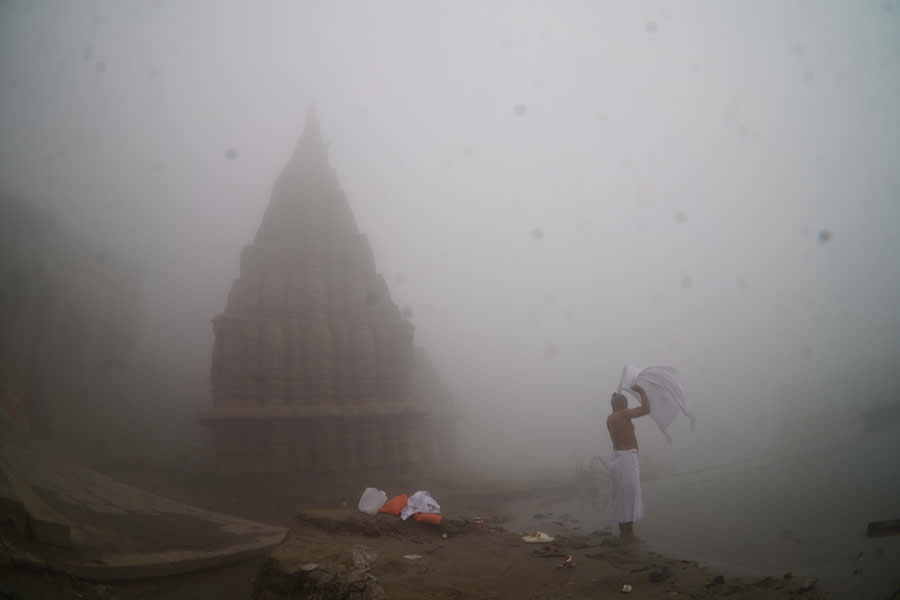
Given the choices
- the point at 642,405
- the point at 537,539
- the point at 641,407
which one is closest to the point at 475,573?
the point at 537,539

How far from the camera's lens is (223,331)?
13578 mm

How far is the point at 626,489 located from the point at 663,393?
4.45ft

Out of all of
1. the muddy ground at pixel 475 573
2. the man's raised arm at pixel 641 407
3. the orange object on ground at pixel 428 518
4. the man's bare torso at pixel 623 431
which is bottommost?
the orange object on ground at pixel 428 518

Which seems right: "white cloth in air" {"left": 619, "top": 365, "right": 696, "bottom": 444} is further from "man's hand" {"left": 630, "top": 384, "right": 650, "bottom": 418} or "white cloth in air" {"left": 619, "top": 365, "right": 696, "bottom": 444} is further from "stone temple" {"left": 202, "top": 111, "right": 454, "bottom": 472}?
"stone temple" {"left": 202, "top": 111, "right": 454, "bottom": 472}

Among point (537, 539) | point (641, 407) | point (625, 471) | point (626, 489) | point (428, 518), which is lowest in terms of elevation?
→ point (537, 539)

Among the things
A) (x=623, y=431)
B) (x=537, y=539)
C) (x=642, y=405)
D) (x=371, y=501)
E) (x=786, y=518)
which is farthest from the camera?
(x=371, y=501)

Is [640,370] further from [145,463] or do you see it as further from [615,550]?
[145,463]

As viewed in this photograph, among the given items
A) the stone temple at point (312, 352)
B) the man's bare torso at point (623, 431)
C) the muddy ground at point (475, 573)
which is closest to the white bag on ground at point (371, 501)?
the muddy ground at point (475, 573)

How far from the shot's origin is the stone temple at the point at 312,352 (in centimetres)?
1286

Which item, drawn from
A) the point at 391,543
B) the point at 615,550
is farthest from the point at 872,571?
the point at 391,543

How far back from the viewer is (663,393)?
21.1ft

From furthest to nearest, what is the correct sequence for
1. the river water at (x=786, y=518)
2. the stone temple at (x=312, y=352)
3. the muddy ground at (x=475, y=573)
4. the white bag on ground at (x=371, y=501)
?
the stone temple at (x=312, y=352), the white bag on ground at (x=371, y=501), the river water at (x=786, y=518), the muddy ground at (x=475, y=573)

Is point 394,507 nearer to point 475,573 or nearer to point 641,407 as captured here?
point 475,573

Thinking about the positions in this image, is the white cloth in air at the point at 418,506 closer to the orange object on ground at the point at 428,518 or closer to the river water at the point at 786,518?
the orange object on ground at the point at 428,518
